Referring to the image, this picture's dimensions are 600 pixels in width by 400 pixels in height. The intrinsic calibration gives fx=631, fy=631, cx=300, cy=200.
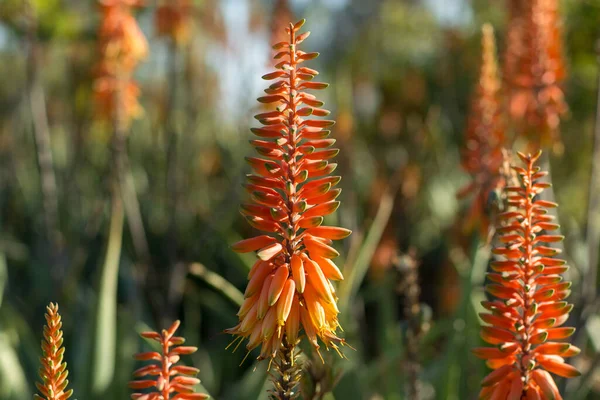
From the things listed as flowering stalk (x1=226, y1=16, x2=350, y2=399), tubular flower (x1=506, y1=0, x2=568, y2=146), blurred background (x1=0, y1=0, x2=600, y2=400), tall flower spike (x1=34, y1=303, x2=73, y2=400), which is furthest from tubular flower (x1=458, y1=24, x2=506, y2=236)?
tall flower spike (x1=34, y1=303, x2=73, y2=400)

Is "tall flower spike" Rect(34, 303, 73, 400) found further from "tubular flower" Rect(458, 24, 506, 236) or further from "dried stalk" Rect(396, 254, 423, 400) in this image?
"tubular flower" Rect(458, 24, 506, 236)

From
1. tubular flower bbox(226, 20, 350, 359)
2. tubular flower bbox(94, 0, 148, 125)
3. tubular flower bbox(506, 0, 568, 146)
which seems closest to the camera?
tubular flower bbox(226, 20, 350, 359)

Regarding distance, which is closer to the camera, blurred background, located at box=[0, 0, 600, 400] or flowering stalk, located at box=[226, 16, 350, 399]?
flowering stalk, located at box=[226, 16, 350, 399]

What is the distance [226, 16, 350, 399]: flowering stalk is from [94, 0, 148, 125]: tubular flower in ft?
5.70

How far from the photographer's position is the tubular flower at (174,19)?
2750 millimetres

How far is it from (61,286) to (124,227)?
87cm

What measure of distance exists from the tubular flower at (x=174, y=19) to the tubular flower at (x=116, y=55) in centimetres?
25

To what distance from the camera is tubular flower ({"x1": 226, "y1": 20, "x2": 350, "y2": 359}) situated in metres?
0.73

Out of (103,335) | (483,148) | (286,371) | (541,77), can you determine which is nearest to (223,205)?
(103,335)

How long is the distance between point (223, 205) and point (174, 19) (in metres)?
0.84

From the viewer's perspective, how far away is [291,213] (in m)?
0.76

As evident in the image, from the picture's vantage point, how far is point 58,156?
4426mm

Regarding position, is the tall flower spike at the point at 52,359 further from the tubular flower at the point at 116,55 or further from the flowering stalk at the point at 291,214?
the tubular flower at the point at 116,55

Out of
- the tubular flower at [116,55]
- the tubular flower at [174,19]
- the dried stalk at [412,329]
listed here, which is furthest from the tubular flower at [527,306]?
the tubular flower at [174,19]
